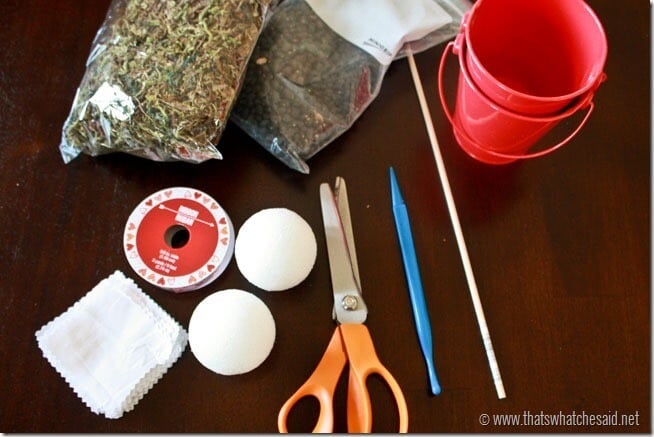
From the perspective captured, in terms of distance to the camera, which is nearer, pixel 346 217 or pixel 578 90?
pixel 578 90

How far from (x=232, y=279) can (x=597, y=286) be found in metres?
0.39

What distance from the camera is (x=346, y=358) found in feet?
1.81

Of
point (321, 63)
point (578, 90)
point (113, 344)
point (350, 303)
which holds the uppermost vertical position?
point (578, 90)

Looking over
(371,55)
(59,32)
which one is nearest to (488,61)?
(371,55)

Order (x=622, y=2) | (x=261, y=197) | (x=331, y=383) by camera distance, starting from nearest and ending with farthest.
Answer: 1. (x=331, y=383)
2. (x=261, y=197)
3. (x=622, y=2)

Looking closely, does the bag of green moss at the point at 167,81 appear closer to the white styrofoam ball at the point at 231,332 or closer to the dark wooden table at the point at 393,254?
the dark wooden table at the point at 393,254

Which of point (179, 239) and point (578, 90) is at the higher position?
point (578, 90)

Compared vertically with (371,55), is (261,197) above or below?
below

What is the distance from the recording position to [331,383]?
0.54 metres

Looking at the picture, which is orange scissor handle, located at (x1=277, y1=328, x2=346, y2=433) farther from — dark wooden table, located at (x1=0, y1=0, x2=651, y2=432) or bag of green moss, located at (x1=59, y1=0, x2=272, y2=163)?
bag of green moss, located at (x1=59, y1=0, x2=272, y2=163)

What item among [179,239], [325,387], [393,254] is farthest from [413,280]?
[179,239]

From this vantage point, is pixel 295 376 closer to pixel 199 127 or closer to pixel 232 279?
pixel 232 279

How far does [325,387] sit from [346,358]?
0.11 feet

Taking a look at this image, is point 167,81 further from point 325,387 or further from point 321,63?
point 325,387
